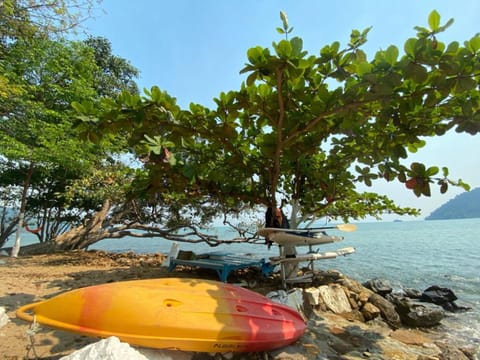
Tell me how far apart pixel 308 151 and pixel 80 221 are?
13.6m

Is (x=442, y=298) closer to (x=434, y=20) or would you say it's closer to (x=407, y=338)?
(x=407, y=338)

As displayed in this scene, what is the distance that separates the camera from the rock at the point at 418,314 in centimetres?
539

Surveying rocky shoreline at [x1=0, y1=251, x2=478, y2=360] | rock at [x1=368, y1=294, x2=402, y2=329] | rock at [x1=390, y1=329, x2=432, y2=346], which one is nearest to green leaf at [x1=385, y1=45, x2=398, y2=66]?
rocky shoreline at [x1=0, y1=251, x2=478, y2=360]

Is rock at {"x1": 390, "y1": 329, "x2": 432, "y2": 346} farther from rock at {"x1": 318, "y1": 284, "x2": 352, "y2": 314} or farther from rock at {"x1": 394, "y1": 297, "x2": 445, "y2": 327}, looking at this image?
Answer: rock at {"x1": 394, "y1": 297, "x2": 445, "y2": 327}

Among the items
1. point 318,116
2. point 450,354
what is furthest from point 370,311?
point 318,116

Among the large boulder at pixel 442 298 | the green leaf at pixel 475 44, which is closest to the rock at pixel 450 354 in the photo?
the green leaf at pixel 475 44

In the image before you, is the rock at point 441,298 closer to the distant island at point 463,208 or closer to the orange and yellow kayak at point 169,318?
the orange and yellow kayak at point 169,318

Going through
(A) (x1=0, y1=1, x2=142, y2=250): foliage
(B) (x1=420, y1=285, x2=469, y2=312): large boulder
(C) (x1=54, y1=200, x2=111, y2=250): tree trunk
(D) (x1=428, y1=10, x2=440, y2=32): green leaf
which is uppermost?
(A) (x1=0, y1=1, x2=142, y2=250): foliage

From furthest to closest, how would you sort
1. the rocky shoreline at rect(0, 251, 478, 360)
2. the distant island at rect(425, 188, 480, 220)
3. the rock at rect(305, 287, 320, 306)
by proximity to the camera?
1. the distant island at rect(425, 188, 480, 220)
2. the rock at rect(305, 287, 320, 306)
3. the rocky shoreline at rect(0, 251, 478, 360)

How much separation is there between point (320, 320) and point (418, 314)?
2.71m

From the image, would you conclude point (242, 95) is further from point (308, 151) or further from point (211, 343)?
point (211, 343)

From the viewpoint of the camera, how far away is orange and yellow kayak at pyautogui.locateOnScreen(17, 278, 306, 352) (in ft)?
8.59

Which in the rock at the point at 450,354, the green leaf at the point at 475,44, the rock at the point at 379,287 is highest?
the green leaf at the point at 475,44

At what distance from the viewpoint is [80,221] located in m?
14.5
